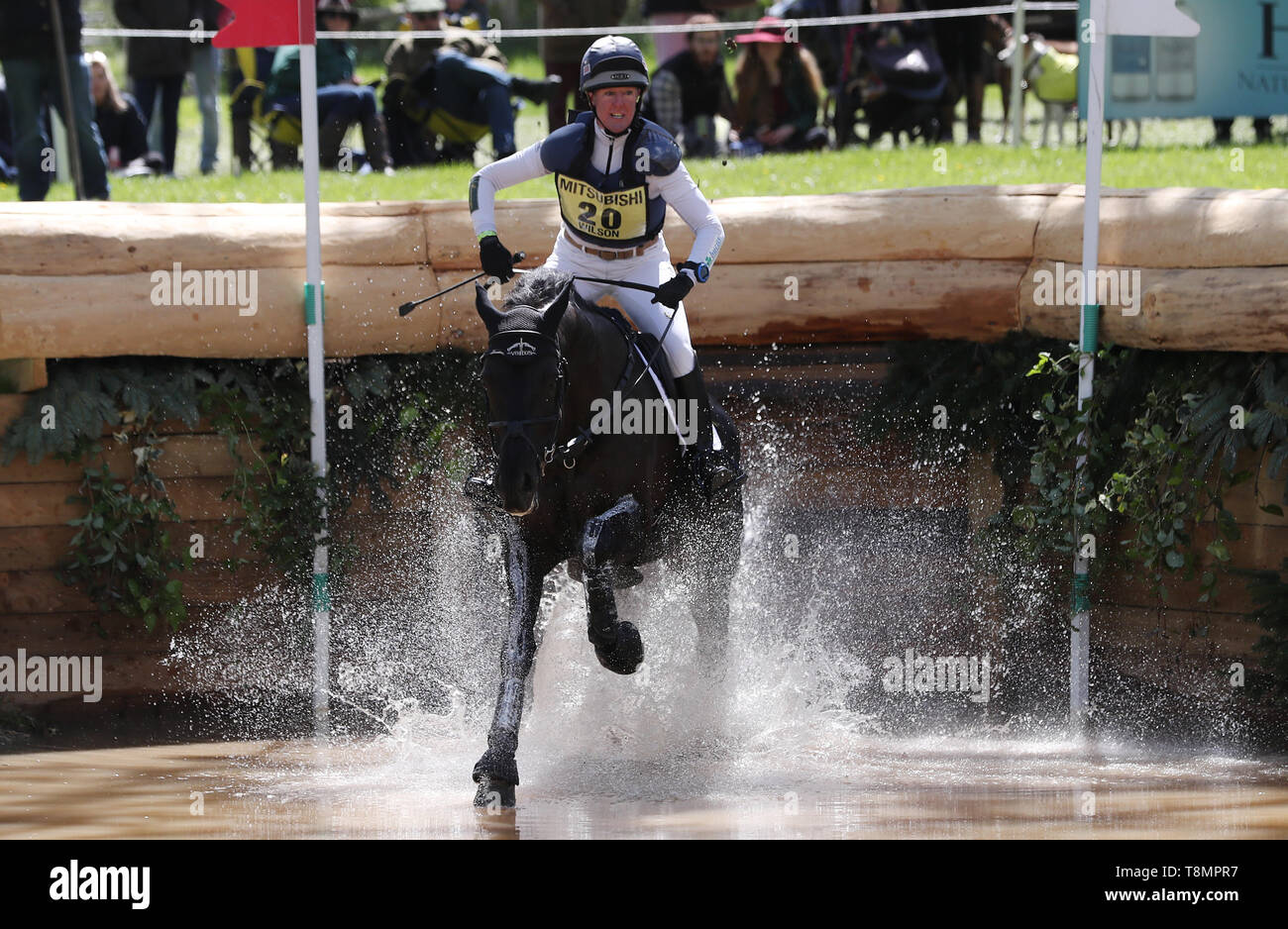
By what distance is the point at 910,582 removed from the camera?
8234 millimetres

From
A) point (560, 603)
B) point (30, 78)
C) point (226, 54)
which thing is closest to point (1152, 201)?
point (560, 603)

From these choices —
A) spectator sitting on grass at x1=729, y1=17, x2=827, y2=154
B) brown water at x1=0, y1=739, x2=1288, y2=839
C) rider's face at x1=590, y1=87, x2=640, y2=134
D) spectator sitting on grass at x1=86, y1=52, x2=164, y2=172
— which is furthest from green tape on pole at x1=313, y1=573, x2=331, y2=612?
spectator sitting on grass at x1=86, y1=52, x2=164, y2=172

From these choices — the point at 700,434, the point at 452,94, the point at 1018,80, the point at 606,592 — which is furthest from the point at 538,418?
the point at 1018,80

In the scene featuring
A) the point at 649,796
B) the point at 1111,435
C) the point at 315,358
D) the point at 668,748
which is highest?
the point at 315,358

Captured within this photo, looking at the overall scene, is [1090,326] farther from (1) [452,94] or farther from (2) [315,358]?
(1) [452,94]

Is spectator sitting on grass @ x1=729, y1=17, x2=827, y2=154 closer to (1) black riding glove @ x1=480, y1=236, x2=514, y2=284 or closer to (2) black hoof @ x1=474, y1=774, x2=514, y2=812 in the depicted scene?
(1) black riding glove @ x1=480, y1=236, x2=514, y2=284

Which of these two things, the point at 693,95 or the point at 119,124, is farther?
the point at 119,124

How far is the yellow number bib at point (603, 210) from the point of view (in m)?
6.56

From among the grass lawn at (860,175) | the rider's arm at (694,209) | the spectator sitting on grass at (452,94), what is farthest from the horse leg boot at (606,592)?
the spectator sitting on grass at (452,94)

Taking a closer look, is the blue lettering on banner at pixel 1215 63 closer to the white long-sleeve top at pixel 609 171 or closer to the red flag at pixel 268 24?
the white long-sleeve top at pixel 609 171

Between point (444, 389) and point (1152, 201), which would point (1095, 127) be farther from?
point (444, 389)

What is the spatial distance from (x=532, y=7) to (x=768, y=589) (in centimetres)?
1573

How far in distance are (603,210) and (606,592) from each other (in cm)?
149

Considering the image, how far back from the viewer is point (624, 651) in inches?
245
